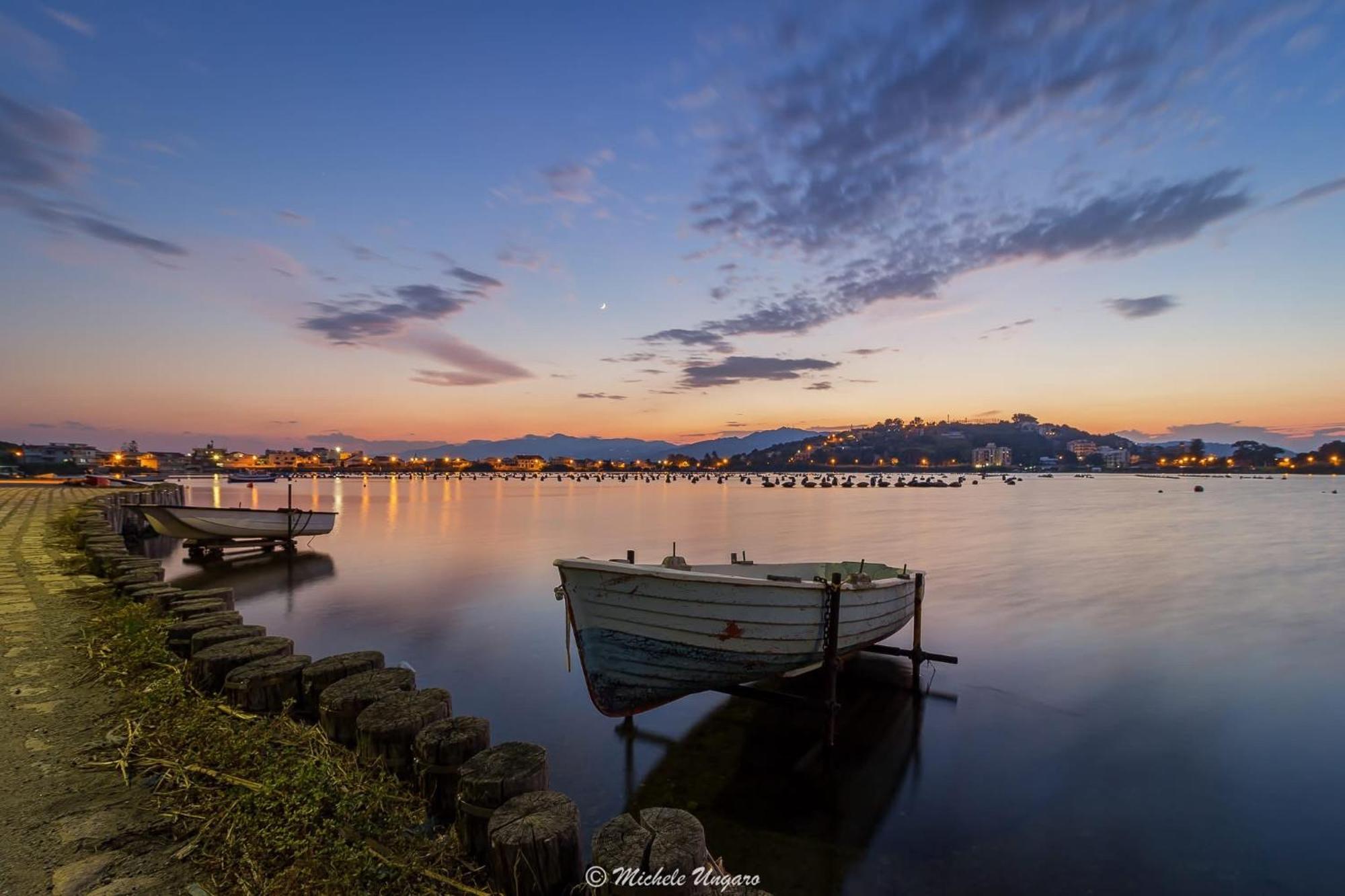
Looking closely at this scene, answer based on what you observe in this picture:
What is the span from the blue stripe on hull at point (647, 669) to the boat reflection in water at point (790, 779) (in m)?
1.20

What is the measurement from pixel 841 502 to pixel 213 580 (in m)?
82.3

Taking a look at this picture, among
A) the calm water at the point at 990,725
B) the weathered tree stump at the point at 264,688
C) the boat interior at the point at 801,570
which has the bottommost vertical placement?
the calm water at the point at 990,725

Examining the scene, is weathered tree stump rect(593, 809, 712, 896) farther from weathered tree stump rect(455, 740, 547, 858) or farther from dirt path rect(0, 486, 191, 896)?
dirt path rect(0, 486, 191, 896)

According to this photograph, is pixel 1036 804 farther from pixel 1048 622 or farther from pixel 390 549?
pixel 390 549

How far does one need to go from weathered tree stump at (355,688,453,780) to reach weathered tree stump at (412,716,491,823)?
25cm

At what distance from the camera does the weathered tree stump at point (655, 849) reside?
3293mm

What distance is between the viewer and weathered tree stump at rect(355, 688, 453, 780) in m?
5.08

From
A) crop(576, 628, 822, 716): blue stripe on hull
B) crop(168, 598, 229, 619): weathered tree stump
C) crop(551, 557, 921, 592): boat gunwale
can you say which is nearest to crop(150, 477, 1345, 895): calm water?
crop(576, 628, 822, 716): blue stripe on hull

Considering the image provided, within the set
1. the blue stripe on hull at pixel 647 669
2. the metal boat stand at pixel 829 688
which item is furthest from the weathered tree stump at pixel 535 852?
the metal boat stand at pixel 829 688

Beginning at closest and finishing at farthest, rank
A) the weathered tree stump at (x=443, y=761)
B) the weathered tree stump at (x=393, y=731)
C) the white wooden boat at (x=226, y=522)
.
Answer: the weathered tree stump at (x=443, y=761) < the weathered tree stump at (x=393, y=731) < the white wooden boat at (x=226, y=522)

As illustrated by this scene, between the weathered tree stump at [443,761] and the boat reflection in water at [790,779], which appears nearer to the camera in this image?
the weathered tree stump at [443,761]

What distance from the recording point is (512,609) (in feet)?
69.6

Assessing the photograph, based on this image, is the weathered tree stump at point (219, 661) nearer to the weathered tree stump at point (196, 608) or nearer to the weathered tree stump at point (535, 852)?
the weathered tree stump at point (196, 608)

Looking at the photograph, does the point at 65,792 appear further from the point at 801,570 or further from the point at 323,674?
the point at 801,570
